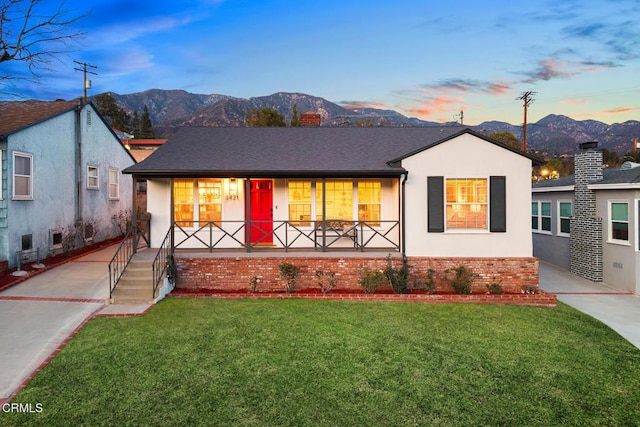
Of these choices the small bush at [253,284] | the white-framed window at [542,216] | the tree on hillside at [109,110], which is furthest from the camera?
the tree on hillside at [109,110]

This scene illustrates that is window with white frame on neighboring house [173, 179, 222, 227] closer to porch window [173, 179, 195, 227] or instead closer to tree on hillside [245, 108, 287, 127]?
porch window [173, 179, 195, 227]

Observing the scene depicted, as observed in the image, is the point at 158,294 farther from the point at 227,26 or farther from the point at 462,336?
the point at 227,26

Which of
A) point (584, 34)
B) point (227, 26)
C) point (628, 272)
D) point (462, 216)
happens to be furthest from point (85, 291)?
point (584, 34)

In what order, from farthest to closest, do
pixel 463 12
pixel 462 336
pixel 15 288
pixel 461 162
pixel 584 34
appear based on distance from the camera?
pixel 584 34 → pixel 463 12 → pixel 461 162 → pixel 15 288 → pixel 462 336

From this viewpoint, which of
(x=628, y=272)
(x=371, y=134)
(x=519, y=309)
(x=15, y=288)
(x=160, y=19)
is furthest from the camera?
(x=160, y=19)

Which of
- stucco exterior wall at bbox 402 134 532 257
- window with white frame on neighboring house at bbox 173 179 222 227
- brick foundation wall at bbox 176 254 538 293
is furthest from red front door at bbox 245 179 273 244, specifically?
stucco exterior wall at bbox 402 134 532 257

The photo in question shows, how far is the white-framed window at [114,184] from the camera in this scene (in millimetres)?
17938

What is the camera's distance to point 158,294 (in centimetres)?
913

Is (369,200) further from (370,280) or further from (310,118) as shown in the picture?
(310,118)

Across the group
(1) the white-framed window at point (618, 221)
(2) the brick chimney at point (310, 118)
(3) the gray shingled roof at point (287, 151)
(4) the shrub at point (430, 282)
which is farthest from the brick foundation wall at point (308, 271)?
(2) the brick chimney at point (310, 118)

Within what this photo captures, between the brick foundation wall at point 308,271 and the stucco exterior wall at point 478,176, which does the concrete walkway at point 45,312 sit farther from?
the stucco exterior wall at point 478,176

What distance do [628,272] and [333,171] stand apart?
33.5ft

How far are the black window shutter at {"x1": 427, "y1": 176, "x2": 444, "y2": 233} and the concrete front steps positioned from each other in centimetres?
794

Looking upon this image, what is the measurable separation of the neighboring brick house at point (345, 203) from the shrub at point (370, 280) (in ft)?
1.08
